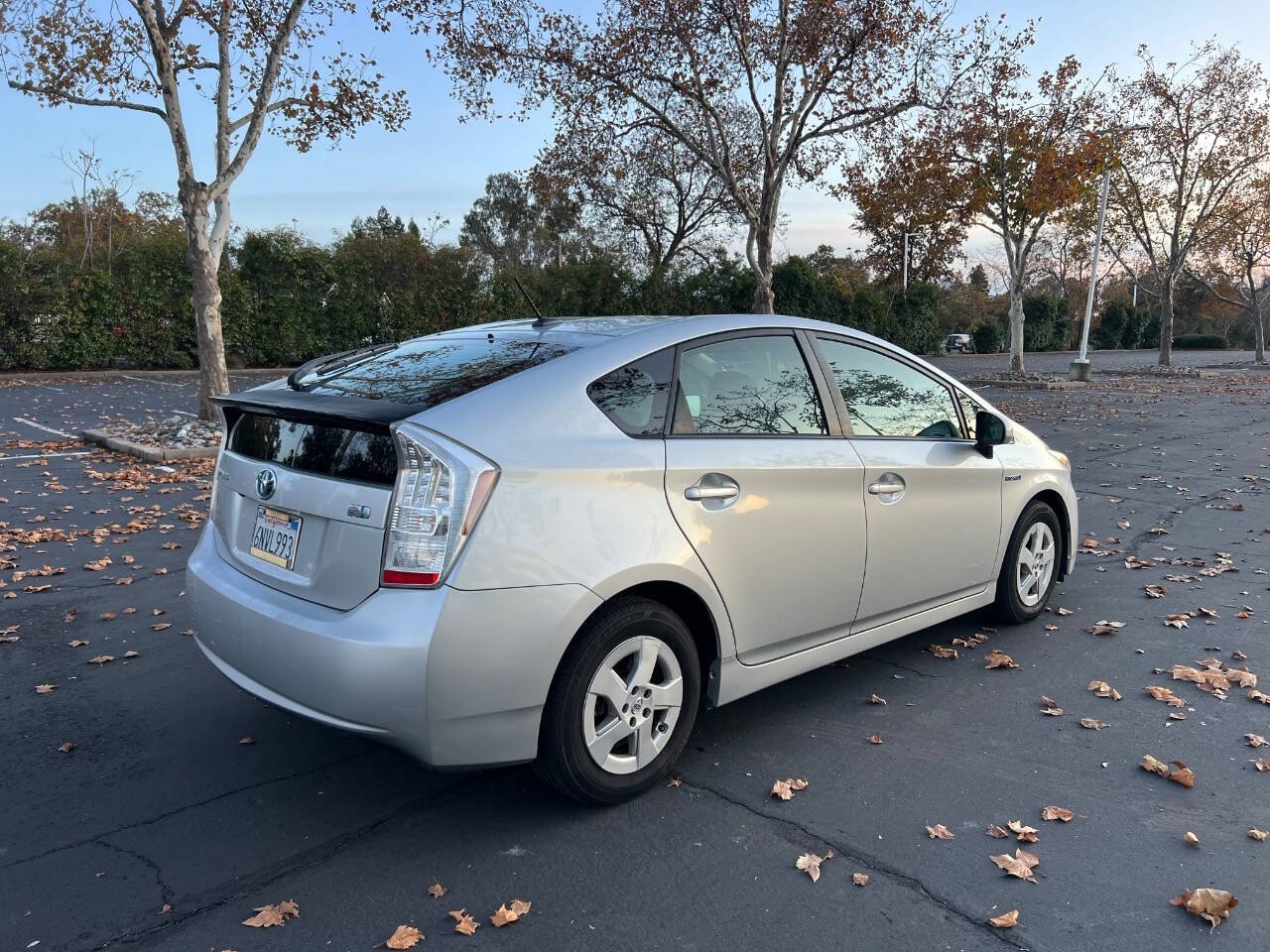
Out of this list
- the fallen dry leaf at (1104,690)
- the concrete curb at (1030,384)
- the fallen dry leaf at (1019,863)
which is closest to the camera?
the fallen dry leaf at (1019,863)

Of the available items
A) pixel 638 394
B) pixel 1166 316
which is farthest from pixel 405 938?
pixel 1166 316

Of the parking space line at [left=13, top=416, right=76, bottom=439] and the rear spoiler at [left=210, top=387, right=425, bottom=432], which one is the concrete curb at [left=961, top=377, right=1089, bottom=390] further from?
the rear spoiler at [left=210, top=387, right=425, bottom=432]

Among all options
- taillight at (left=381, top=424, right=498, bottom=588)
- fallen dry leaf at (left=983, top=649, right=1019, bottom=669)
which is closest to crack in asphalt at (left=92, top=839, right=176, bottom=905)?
taillight at (left=381, top=424, right=498, bottom=588)

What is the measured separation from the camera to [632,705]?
3.10m

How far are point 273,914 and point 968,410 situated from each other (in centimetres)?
377

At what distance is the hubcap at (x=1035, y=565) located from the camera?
196 inches

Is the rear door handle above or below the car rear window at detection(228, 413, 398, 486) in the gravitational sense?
below

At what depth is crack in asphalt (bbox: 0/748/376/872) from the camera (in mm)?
2893

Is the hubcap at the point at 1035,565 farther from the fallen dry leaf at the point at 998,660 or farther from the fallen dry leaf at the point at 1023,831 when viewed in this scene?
the fallen dry leaf at the point at 1023,831

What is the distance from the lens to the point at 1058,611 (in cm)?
541

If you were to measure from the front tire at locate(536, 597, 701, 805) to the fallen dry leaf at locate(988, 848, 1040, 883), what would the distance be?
1094mm

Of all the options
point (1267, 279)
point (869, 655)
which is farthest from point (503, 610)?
point (1267, 279)

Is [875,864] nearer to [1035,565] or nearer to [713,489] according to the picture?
[713,489]

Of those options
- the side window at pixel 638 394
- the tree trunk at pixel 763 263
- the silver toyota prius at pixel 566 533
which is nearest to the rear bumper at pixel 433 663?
the silver toyota prius at pixel 566 533
